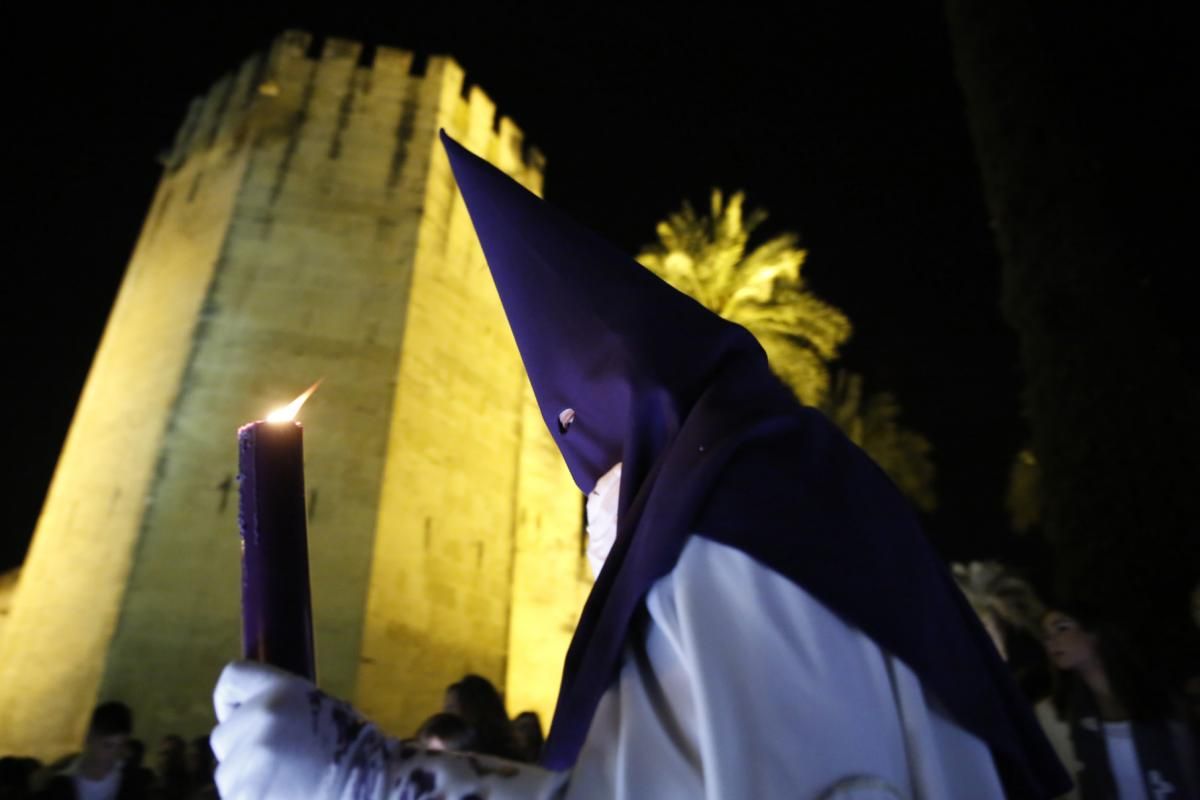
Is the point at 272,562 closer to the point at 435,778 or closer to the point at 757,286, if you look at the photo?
the point at 435,778

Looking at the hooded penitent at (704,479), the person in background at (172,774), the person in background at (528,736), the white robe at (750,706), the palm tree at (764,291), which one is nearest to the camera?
the white robe at (750,706)

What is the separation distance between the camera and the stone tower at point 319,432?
10.2 m

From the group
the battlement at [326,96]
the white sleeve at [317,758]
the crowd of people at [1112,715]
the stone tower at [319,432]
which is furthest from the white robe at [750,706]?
the battlement at [326,96]

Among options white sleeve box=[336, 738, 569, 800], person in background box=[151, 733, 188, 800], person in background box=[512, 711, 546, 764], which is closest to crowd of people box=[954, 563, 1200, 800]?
white sleeve box=[336, 738, 569, 800]

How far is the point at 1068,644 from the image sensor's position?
3619mm

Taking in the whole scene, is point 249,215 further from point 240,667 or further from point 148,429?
point 240,667

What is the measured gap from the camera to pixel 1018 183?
443 inches

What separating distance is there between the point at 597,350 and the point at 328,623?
9.97 m

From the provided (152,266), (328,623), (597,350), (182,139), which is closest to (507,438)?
(328,623)

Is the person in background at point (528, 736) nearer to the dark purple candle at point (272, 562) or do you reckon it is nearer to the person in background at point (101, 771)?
the person in background at point (101, 771)

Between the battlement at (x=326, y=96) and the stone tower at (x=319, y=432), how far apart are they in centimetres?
5

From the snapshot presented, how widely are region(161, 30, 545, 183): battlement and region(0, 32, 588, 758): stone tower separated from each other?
0.15 ft

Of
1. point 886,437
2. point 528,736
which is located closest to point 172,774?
point 528,736

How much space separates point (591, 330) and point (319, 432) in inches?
414
